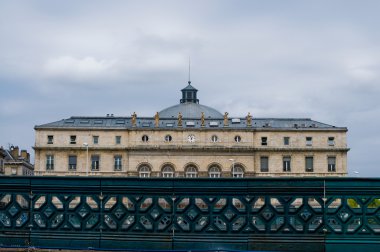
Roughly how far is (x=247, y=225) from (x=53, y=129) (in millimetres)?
81504

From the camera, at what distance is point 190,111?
108 metres

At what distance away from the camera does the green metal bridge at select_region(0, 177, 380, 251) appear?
11.9m

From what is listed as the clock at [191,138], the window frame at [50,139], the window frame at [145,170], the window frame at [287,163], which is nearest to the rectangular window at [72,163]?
the window frame at [50,139]

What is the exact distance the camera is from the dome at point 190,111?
106438 mm

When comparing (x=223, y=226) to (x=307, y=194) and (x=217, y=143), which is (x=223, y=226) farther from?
(x=217, y=143)

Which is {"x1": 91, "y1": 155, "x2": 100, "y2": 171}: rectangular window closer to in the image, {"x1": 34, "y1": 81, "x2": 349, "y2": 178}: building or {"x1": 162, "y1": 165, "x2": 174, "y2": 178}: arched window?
{"x1": 34, "y1": 81, "x2": 349, "y2": 178}: building

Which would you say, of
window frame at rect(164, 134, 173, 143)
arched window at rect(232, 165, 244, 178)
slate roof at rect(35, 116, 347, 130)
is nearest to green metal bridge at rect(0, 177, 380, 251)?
arched window at rect(232, 165, 244, 178)

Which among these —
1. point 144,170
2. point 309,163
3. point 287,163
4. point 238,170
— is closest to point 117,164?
point 144,170

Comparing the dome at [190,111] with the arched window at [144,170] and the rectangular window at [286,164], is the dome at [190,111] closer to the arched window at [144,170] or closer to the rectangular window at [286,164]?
the arched window at [144,170]

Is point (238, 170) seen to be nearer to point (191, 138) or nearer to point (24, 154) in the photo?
point (191, 138)

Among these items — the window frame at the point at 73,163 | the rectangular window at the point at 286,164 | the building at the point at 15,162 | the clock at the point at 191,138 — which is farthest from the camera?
the building at the point at 15,162

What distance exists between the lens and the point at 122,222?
477 inches

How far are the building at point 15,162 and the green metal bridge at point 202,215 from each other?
91.9 metres

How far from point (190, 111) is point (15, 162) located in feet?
92.6
